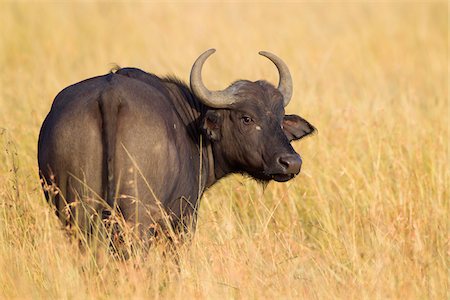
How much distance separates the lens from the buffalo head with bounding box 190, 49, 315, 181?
666cm

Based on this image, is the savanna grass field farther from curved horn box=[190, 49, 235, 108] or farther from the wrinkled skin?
curved horn box=[190, 49, 235, 108]

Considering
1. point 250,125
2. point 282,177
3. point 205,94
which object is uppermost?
point 205,94

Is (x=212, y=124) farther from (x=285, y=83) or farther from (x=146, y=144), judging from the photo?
(x=146, y=144)

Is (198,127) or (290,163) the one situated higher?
(198,127)

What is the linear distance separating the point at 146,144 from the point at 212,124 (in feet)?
3.33

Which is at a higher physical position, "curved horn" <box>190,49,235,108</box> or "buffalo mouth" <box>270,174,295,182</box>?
"curved horn" <box>190,49,235,108</box>

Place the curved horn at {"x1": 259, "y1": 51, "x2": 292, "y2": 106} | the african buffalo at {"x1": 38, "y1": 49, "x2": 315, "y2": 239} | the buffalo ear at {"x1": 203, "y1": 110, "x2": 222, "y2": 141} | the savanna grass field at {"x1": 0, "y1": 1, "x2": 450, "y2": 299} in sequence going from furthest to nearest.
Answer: the curved horn at {"x1": 259, "y1": 51, "x2": 292, "y2": 106} → the buffalo ear at {"x1": 203, "y1": 110, "x2": 222, "y2": 141} → the savanna grass field at {"x1": 0, "y1": 1, "x2": 450, "y2": 299} → the african buffalo at {"x1": 38, "y1": 49, "x2": 315, "y2": 239}

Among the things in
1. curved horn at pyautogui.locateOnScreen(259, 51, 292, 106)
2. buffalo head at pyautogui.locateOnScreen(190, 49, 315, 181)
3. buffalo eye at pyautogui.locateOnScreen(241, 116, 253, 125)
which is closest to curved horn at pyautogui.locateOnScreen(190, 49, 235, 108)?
buffalo head at pyautogui.locateOnScreen(190, 49, 315, 181)

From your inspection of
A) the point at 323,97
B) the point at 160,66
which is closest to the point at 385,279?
the point at 323,97

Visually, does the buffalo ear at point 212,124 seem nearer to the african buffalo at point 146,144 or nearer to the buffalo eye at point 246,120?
the african buffalo at point 146,144

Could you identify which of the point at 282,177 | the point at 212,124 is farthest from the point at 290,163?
the point at 212,124

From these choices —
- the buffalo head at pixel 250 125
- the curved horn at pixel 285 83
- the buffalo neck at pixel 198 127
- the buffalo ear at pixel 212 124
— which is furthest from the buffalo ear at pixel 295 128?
the buffalo ear at pixel 212 124

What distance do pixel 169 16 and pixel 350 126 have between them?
29.3 ft

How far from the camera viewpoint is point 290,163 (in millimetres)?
6512
